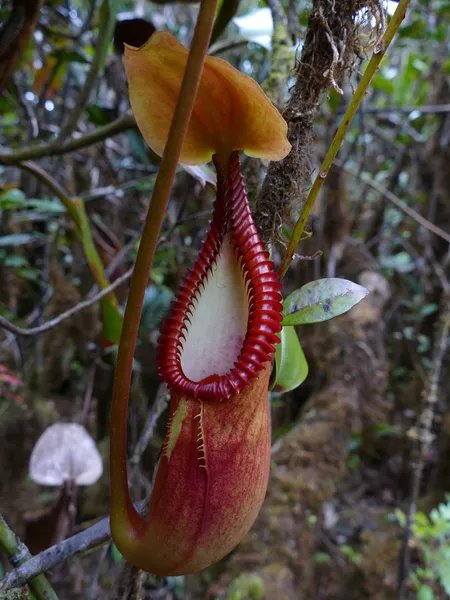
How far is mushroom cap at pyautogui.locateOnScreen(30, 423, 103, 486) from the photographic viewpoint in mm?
1411

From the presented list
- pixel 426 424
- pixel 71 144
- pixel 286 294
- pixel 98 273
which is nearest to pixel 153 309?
pixel 286 294

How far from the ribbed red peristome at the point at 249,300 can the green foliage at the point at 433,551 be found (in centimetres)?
167

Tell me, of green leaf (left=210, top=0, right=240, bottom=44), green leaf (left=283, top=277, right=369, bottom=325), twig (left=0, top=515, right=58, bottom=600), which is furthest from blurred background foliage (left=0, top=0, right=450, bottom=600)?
green leaf (left=283, top=277, right=369, bottom=325)

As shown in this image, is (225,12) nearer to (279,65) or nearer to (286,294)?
(279,65)

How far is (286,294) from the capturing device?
6.93 feet

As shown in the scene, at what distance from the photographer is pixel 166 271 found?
2.28m

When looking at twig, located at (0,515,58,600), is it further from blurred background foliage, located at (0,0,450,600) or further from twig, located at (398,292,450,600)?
twig, located at (398,292,450,600)

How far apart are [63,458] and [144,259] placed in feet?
4.11

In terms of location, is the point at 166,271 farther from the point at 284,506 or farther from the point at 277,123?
the point at 277,123

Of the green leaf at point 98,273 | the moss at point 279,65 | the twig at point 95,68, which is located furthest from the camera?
the green leaf at point 98,273

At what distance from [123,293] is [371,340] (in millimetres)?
1304

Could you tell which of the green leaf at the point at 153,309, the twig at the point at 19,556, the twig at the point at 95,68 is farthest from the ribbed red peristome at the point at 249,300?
the green leaf at the point at 153,309

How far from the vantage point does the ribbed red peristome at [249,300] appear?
510 mm

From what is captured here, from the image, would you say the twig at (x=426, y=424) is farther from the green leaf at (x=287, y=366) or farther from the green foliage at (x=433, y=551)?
the green leaf at (x=287, y=366)
